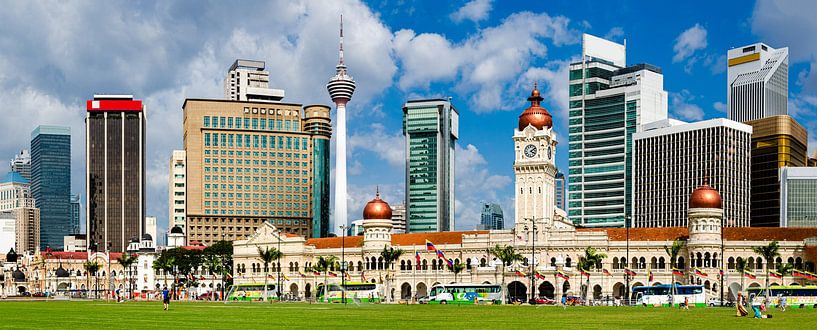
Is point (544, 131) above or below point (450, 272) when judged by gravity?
above

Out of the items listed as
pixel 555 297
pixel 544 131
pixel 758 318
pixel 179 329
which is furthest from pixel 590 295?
pixel 179 329

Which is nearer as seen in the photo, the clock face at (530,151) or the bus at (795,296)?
the bus at (795,296)

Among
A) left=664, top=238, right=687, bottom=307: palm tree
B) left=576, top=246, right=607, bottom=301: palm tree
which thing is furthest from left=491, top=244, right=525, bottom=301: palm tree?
left=664, top=238, right=687, bottom=307: palm tree

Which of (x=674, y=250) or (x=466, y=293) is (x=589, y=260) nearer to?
(x=674, y=250)

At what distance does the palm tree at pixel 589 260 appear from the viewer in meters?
133

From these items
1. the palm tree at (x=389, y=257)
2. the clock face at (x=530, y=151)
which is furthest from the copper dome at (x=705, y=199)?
the palm tree at (x=389, y=257)

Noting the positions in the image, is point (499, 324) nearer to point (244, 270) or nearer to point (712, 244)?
point (712, 244)

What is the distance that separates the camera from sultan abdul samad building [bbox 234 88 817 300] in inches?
5098

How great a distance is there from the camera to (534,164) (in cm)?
14812

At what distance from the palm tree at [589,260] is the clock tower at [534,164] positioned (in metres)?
12.0

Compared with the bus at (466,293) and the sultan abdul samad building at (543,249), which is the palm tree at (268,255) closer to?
the sultan abdul samad building at (543,249)

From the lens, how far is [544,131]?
14762 cm

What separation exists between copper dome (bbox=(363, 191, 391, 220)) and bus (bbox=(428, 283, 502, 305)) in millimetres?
30321

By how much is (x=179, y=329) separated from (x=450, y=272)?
100 m
